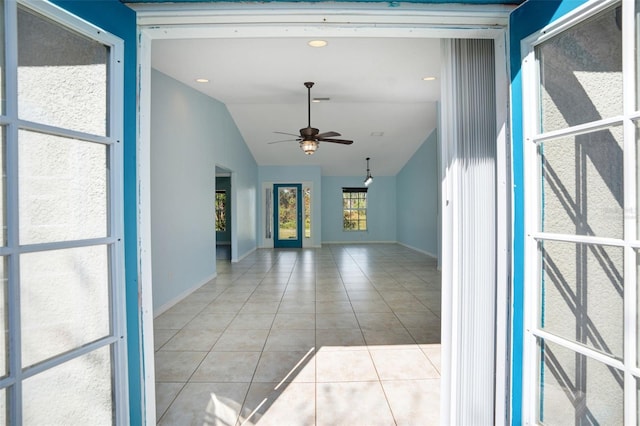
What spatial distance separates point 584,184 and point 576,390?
78 cm

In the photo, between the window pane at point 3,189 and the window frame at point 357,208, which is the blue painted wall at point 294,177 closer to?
the window frame at point 357,208

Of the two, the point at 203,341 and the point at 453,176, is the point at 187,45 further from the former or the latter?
the point at 453,176

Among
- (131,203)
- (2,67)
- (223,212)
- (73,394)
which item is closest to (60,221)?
(131,203)

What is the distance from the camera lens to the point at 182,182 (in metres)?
4.37

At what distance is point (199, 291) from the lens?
4.80m

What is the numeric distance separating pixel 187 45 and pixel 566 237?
12.1 feet

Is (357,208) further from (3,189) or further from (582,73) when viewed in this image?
→ (3,189)

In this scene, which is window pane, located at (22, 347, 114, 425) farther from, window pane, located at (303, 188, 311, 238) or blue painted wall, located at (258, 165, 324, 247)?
window pane, located at (303, 188, 311, 238)

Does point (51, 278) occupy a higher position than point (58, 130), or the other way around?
point (58, 130)

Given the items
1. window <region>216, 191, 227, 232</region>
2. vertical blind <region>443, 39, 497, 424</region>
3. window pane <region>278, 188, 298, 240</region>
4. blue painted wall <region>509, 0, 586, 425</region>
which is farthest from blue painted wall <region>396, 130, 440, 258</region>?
window <region>216, 191, 227, 232</region>

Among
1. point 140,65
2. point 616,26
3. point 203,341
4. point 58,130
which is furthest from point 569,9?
point 203,341

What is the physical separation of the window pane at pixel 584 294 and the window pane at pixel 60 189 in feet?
5.88

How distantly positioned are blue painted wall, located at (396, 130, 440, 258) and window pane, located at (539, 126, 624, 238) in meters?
6.07

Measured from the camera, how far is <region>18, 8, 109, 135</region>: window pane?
109cm
